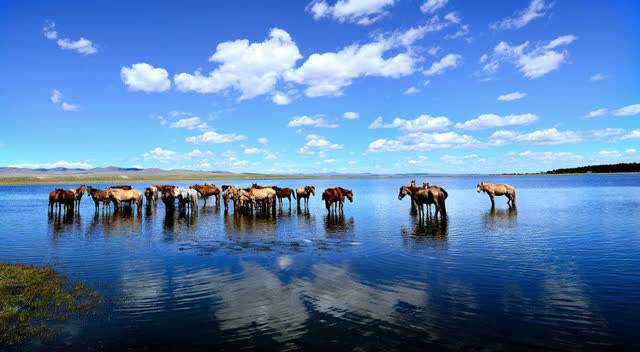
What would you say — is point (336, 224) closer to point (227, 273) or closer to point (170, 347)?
point (227, 273)

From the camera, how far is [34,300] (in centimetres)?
831

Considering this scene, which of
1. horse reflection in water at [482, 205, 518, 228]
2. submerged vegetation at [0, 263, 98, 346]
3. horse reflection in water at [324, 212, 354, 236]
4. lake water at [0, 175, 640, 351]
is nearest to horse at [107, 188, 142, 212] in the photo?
lake water at [0, 175, 640, 351]

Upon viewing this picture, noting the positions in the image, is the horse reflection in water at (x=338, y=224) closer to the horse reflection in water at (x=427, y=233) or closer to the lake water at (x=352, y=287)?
the lake water at (x=352, y=287)

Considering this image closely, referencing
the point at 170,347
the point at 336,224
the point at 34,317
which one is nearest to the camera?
the point at 170,347

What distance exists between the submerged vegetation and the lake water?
390 millimetres

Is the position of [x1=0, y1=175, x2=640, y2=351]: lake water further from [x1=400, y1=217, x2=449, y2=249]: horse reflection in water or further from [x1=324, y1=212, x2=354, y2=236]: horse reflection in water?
[x1=324, y1=212, x2=354, y2=236]: horse reflection in water

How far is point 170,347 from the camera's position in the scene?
6.09 m

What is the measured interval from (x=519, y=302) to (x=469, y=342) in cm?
237

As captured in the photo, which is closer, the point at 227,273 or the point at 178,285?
the point at 178,285

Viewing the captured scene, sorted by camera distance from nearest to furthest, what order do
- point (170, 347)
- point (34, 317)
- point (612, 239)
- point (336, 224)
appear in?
1. point (170, 347)
2. point (34, 317)
3. point (612, 239)
4. point (336, 224)

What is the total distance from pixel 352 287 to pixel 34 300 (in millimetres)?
6598

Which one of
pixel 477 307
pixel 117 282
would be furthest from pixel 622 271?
pixel 117 282

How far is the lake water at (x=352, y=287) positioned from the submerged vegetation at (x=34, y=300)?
390 millimetres

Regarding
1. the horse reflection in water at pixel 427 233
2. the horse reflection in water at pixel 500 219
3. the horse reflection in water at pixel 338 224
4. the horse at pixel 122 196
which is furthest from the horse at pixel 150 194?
the horse reflection in water at pixel 500 219
